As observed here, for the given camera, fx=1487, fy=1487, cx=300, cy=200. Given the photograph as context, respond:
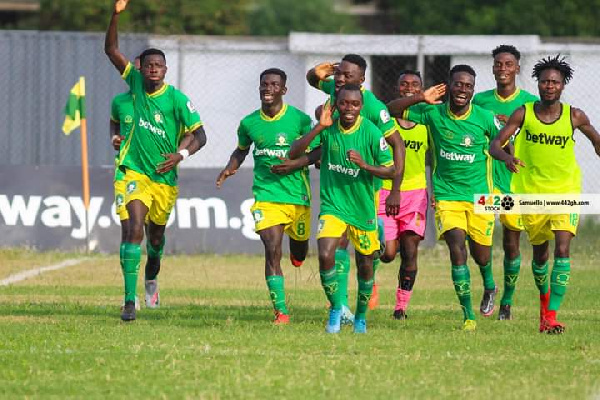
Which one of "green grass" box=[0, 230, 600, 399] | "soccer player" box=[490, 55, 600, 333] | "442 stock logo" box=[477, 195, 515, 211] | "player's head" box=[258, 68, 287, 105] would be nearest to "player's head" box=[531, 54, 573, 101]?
"soccer player" box=[490, 55, 600, 333]

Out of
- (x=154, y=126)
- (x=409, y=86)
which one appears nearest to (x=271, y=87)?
(x=154, y=126)

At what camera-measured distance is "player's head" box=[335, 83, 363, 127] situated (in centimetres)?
1230

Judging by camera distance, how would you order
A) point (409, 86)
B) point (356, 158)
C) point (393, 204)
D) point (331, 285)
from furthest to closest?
1. point (409, 86)
2. point (331, 285)
3. point (393, 204)
4. point (356, 158)

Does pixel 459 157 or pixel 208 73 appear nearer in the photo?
pixel 459 157

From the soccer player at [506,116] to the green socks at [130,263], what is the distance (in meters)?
3.50

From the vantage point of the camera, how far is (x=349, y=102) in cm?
1230

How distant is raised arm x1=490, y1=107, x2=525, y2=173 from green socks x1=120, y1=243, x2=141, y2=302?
3393mm

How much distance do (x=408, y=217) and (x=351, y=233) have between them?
227cm

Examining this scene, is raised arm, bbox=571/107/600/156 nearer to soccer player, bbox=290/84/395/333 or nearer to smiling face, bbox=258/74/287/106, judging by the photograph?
soccer player, bbox=290/84/395/333

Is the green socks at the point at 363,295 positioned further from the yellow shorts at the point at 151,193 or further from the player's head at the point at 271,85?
the yellow shorts at the point at 151,193

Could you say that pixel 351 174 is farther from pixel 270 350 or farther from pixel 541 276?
pixel 541 276

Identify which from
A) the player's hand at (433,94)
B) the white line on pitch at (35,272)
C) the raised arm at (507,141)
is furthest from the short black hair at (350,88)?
the white line on pitch at (35,272)

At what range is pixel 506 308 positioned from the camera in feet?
47.4

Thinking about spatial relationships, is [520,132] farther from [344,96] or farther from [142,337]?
[142,337]
